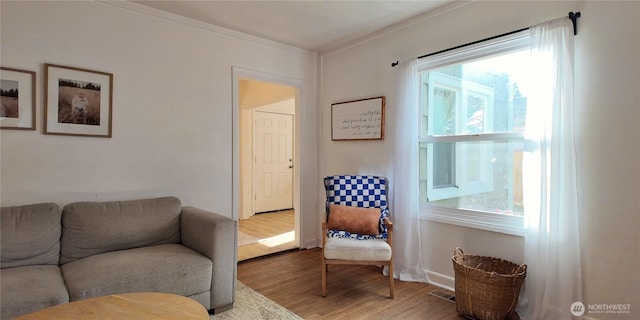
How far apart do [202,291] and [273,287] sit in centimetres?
74

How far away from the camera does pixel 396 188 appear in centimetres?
312

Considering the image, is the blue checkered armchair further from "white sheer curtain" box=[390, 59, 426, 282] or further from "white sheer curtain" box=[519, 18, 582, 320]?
"white sheer curtain" box=[519, 18, 582, 320]

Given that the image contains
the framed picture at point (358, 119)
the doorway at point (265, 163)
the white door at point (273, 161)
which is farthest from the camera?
the white door at point (273, 161)

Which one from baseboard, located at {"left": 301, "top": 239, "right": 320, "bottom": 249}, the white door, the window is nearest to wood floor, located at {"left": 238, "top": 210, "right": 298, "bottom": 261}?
baseboard, located at {"left": 301, "top": 239, "right": 320, "bottom": 249}

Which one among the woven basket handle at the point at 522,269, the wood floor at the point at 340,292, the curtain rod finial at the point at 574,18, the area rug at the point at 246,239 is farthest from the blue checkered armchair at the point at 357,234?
the curtain rod finial at the point at 574,18

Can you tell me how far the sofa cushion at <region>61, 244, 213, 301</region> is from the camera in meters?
1.91

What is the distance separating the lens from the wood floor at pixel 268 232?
382 cm

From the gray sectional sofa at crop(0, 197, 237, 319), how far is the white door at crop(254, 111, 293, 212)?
3274mm

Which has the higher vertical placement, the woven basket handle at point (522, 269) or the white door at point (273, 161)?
the white door at point (273, 161)

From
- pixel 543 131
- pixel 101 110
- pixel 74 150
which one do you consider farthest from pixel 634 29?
pixel 74 150

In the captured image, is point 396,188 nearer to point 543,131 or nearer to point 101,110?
point 543,131

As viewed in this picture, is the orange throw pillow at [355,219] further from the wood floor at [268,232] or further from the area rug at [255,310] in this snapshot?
the wood floor at [268,232]

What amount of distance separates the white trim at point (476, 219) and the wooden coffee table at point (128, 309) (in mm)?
2130

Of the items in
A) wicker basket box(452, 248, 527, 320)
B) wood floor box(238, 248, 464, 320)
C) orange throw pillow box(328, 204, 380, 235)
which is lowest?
wood floor box(238, 248, 464, 320)
